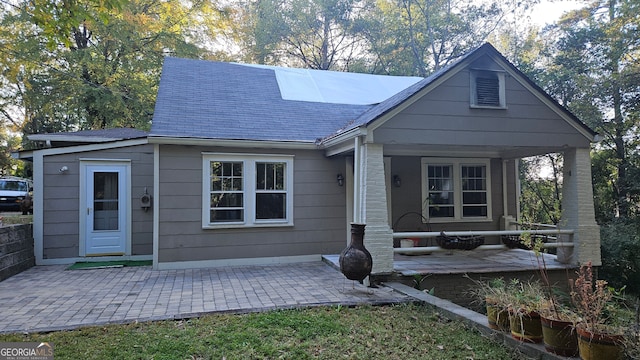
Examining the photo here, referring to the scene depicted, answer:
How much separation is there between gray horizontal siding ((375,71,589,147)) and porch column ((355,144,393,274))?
351 mm

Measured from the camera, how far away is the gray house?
6.30 meters

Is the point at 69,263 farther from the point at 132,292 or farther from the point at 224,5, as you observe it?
the point at 224,5

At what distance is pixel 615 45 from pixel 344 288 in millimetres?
12535

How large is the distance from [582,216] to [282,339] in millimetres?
6060

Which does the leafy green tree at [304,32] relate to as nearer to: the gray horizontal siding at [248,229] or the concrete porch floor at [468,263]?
the gray horizontal siding at [248,229]

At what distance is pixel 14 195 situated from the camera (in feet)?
51.7

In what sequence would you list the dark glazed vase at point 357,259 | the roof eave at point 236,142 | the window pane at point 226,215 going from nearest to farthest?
the dark glazed vase at point 357,259 < the roof eave at point 236,142 < the window pane at point 226,215

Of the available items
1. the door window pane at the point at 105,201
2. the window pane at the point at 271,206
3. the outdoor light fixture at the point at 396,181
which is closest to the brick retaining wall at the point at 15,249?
the door window pane at the point at 105,201

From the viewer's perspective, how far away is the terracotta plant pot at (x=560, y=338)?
3027 millimetres

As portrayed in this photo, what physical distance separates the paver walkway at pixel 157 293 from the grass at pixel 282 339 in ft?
0.98

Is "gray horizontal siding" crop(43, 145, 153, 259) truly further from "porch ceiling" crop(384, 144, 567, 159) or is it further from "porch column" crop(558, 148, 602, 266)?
"porch column" crop(558, 148, 602, 266)

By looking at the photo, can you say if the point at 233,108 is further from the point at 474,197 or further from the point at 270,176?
the point at 474,197

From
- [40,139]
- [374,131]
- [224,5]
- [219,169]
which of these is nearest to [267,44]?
[224,5]

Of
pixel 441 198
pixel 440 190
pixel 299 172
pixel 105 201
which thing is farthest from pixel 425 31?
pixel 105 201
